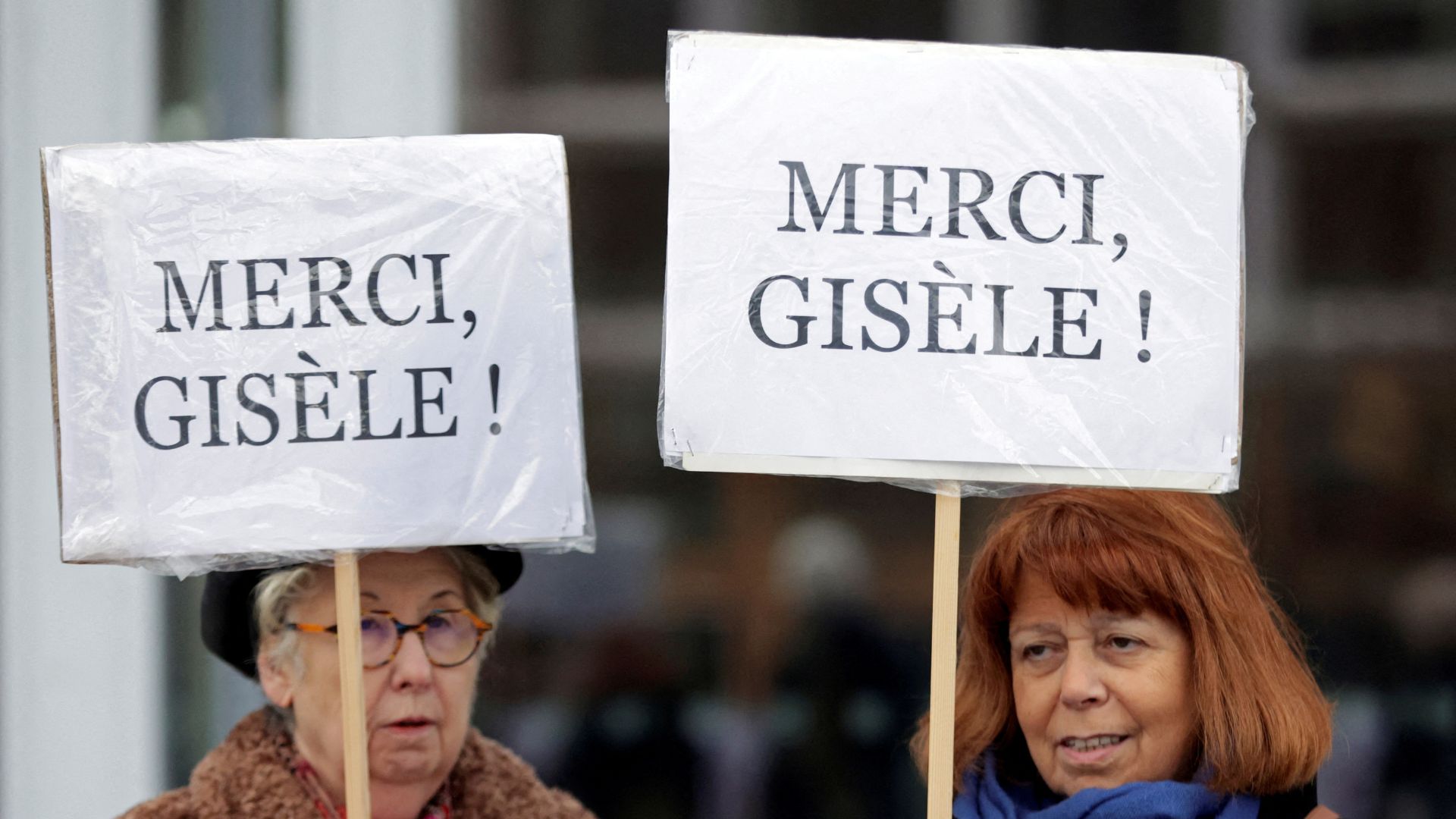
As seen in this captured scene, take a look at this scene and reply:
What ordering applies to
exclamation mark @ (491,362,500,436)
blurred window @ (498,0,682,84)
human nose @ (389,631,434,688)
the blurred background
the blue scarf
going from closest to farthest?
the blue scarf, exclamation mark @ (491,362,500,436), human nose @ (389,631,434,688), the blurred background, blurred window @ (498,0,682,84)

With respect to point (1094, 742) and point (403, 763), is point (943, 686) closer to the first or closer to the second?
point (1094, 742)

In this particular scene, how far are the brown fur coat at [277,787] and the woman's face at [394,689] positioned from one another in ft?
0.19

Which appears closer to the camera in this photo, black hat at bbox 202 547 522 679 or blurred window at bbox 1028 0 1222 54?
black hat at bbox 202 547 522 679

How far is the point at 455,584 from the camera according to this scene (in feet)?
8.34

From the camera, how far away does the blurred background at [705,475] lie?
393 cm

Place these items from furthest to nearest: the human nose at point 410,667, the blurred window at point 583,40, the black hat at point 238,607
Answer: the blurred window at point 583,40 < the black hat at point 238,607 < the human nose at point 410,667

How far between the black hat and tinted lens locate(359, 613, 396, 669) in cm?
17

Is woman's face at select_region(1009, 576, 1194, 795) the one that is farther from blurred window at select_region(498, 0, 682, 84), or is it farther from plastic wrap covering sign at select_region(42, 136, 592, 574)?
blurred window at select_region(498, 0, 682, 84)

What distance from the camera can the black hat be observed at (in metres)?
2.57

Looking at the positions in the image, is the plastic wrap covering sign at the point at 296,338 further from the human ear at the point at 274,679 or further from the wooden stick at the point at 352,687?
the human ear at the point at 274,679

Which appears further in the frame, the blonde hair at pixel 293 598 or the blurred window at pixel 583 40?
the blurred window at pixel 583 40

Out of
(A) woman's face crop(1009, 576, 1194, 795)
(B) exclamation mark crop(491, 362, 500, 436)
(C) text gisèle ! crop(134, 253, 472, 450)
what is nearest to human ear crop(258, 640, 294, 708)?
(C) text gisèle ! crop(134, 253, 472, 450)

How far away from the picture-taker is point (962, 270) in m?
2.18

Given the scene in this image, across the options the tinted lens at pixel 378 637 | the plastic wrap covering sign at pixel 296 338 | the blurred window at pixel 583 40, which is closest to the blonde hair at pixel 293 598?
the tinted lens at pixel 378 637
